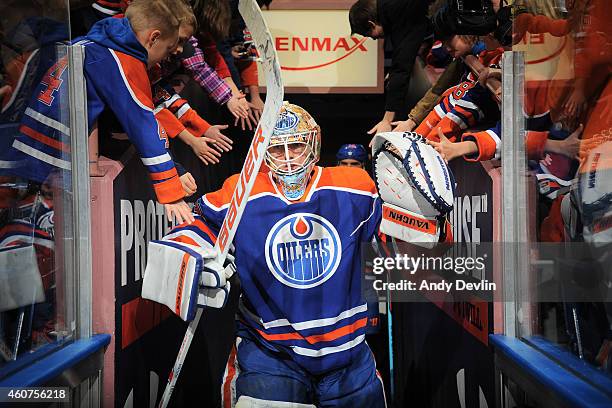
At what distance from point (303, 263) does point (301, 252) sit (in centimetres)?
3

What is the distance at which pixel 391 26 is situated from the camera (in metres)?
1.89

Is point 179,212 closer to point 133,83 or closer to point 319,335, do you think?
point 133,83

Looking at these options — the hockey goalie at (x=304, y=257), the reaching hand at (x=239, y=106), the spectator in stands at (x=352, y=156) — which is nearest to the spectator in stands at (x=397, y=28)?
the spectator in stands at (x=352, y=156)

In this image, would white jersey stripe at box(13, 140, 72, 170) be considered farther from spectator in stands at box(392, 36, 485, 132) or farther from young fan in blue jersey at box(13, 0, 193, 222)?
spectator in stands at box(392, 36, 485, 132)

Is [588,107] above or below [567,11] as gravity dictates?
below

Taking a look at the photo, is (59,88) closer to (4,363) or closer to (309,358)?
(4,363)

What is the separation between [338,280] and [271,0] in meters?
0.86

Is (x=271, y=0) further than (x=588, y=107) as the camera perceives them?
Yes

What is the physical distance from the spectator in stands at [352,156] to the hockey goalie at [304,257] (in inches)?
6.1

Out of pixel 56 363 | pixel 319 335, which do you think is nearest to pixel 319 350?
pixel 319 335

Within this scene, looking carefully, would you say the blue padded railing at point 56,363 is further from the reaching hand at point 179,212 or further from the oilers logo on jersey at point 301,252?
the oilers logo on jersey at point 301,252

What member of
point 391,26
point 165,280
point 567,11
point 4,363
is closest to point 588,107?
point 567,11

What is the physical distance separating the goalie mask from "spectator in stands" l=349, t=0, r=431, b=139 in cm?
36

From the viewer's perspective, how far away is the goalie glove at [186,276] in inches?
60.9
